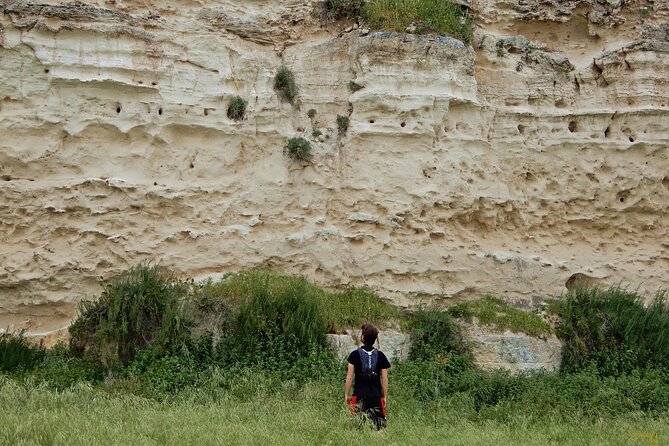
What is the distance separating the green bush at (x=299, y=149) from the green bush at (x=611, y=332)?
4.85 meters

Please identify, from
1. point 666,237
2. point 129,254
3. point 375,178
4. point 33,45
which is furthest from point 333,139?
point 666,237

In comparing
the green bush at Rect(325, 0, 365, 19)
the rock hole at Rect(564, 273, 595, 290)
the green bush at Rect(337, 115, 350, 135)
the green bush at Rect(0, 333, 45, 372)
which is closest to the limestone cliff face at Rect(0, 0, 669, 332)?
the rock hole at Rect(564, 273, 595, 290)

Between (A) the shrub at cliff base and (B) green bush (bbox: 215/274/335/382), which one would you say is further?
(B) green bush (bbox: 215/274/335/382)

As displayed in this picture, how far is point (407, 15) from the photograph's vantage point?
13461 mm

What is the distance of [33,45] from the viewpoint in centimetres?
1163

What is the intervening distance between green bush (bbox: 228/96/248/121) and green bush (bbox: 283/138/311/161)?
36.8 inches

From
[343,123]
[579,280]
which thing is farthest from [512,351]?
[343,123]

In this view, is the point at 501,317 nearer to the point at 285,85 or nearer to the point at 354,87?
the point at 354,87

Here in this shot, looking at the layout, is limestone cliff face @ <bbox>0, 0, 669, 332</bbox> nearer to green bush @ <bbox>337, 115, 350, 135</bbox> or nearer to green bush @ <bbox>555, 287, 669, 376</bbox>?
green bush @ <bbox>337, 115, 350, 135</bbox>

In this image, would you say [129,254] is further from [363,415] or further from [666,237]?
[666,237]

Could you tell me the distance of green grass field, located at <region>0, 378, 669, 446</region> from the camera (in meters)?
6.41

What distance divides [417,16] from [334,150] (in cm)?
293

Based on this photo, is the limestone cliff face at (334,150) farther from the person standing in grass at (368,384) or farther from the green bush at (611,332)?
the person standing in grass at (368,384)

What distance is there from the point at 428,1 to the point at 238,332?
23.6 ft
